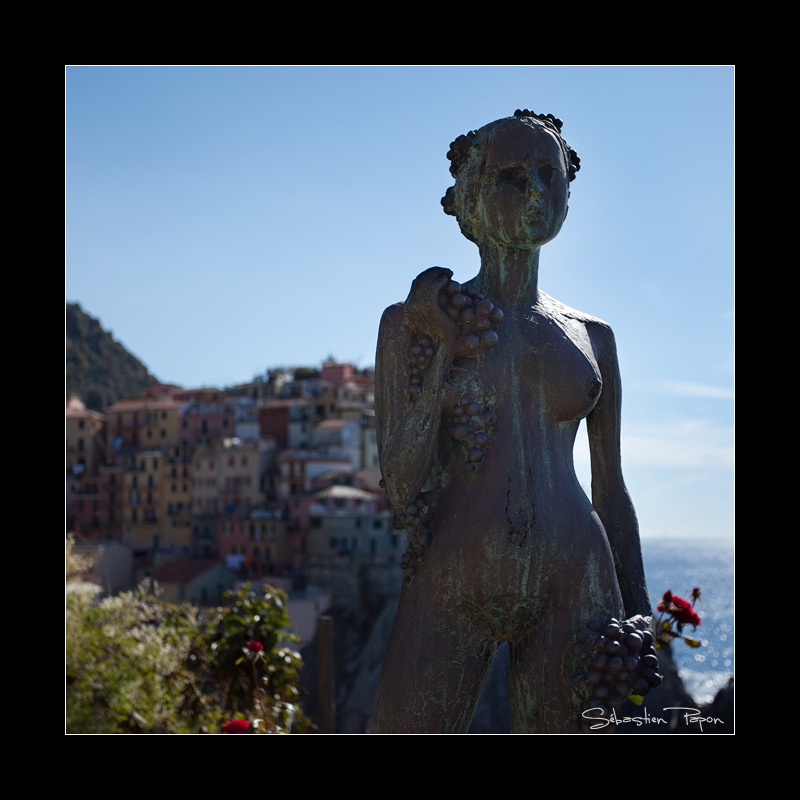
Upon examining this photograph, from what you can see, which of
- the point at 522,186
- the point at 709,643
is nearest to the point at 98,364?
the point at 709,643

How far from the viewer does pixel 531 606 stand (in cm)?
415

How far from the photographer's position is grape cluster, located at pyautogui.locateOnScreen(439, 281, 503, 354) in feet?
13.8

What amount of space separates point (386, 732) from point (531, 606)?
0.66 metres

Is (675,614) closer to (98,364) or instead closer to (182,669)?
(182,669)

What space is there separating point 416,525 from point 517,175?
1292 millimetres

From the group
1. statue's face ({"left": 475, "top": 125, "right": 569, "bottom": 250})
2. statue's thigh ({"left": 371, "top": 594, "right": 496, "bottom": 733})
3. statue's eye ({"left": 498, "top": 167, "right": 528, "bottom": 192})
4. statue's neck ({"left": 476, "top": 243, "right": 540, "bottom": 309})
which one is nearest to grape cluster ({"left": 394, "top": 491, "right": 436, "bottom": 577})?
statue's thigh ({"left": 371, "top": 594, "right": 496, "bottom": 733})

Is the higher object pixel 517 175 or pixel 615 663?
pixel 517 175

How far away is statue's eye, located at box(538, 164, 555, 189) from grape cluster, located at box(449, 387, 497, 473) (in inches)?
32.7

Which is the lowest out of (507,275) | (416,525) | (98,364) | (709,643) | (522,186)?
(709,643)

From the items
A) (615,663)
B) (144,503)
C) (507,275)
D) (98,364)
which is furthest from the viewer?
(98,364)

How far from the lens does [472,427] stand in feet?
13.8

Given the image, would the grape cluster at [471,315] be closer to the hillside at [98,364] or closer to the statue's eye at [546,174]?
the statue's eye at [546,174]

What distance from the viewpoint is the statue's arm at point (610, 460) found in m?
4.61

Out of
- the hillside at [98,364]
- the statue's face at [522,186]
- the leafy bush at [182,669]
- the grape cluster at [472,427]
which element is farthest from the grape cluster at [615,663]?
the hillside at [98,364]
